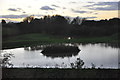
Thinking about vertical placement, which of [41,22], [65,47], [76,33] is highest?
[41,22]

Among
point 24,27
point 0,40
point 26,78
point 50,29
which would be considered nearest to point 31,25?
point 24,27

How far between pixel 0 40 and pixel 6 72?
489 millimetres

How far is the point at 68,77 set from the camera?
1.67 metres

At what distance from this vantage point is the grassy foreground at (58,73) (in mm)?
1655

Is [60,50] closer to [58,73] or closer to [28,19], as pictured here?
[28,19]

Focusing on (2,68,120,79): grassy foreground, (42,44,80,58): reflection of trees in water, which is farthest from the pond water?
(2,68,120,79): grassy foreground

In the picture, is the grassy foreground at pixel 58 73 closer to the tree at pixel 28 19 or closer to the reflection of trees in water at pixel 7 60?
the reflection of trees in water at pixel 7 60

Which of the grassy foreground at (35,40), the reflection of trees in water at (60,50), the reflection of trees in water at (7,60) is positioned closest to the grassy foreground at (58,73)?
the reflection of trees in water at (7,60)

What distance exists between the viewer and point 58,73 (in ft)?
5.51

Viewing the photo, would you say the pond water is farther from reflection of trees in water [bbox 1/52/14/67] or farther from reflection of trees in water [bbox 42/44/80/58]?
reflection of trees in water [bbox 1/52/14/67]

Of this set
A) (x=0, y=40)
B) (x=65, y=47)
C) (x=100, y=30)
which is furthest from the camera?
(x=65, y=47)

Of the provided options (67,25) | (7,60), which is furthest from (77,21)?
(7,60)

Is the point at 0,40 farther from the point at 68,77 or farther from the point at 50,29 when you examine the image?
the point at 68,77

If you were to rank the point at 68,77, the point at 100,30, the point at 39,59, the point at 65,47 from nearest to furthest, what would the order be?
the point at 68,77, the point at 100,30, the point at 65,47, the point at 39,59
